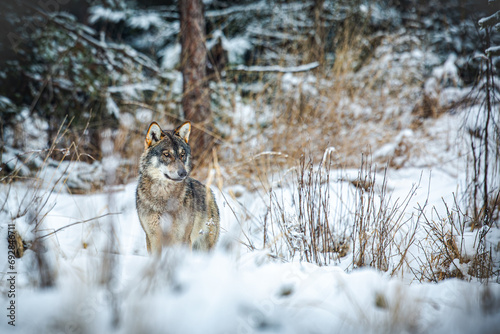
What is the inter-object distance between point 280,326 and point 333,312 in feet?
1.05

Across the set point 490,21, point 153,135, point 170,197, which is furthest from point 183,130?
point 490,21

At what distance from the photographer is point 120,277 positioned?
7.17 ft

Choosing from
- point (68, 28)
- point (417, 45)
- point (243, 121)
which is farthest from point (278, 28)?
point (68, 28)

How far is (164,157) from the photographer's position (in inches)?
119

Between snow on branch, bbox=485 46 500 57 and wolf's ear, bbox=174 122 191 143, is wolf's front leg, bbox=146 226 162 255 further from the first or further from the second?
snow on branch, bbox=485 46 500 57

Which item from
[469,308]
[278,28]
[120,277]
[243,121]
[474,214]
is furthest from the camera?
[278,28]

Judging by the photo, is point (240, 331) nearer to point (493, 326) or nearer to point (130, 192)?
point (493, 326)

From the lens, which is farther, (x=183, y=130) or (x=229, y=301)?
(x=183, y=130)

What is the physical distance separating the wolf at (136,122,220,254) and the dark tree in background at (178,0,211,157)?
8.98 ft

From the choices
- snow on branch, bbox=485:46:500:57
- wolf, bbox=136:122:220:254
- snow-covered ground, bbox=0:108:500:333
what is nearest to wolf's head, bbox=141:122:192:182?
wolf, bbox=136:122:220:254

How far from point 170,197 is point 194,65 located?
383 cm

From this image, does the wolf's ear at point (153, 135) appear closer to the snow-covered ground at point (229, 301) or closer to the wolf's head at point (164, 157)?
the wolf's head at point (164, 157)

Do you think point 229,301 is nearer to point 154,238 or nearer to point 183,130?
point 154,238

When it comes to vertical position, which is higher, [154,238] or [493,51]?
[493,51]
